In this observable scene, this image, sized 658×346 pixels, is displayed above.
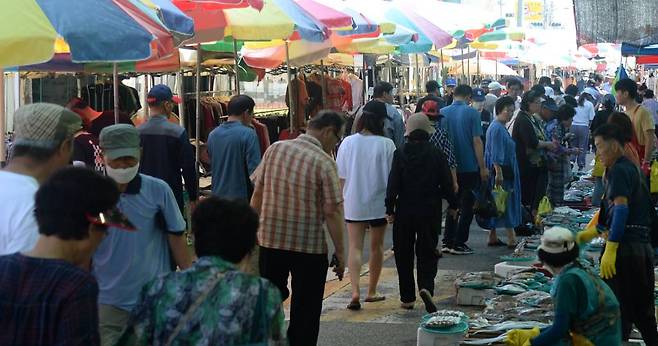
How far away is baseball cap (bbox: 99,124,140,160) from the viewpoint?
500cm

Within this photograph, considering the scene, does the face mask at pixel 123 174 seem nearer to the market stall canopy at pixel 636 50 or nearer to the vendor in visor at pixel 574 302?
the vendor in visor at pixel 574 302

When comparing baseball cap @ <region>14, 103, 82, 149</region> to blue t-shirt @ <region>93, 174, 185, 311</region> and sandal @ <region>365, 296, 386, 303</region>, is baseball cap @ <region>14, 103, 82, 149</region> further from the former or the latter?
sandal @ <region>365, 296, 386, 303</region>

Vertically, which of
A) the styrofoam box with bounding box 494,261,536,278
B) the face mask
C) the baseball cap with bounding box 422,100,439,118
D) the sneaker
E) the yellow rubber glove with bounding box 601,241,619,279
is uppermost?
the baseball cap with bounding box 422,100,439,118

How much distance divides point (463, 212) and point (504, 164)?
77 cm

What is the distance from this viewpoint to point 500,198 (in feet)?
41.7

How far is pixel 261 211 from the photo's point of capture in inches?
283

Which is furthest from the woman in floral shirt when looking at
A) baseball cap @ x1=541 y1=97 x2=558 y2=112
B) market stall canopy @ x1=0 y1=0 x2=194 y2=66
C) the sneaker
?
baseball cap @ x1=541 y1=97 x2=558 y2=112

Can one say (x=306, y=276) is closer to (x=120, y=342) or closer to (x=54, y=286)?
(x=120, y=342)

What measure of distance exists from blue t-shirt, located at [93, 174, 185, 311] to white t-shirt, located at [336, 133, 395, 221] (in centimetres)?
449

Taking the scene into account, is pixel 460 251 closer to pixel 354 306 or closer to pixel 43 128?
pixel 354 306

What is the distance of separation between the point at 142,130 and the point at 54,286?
602 cm

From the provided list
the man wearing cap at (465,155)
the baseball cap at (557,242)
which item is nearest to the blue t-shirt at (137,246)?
the baseball cap at (557,242)

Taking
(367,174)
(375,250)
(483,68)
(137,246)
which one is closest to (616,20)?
(367,174)

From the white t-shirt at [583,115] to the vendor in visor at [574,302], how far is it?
18.9 meters
